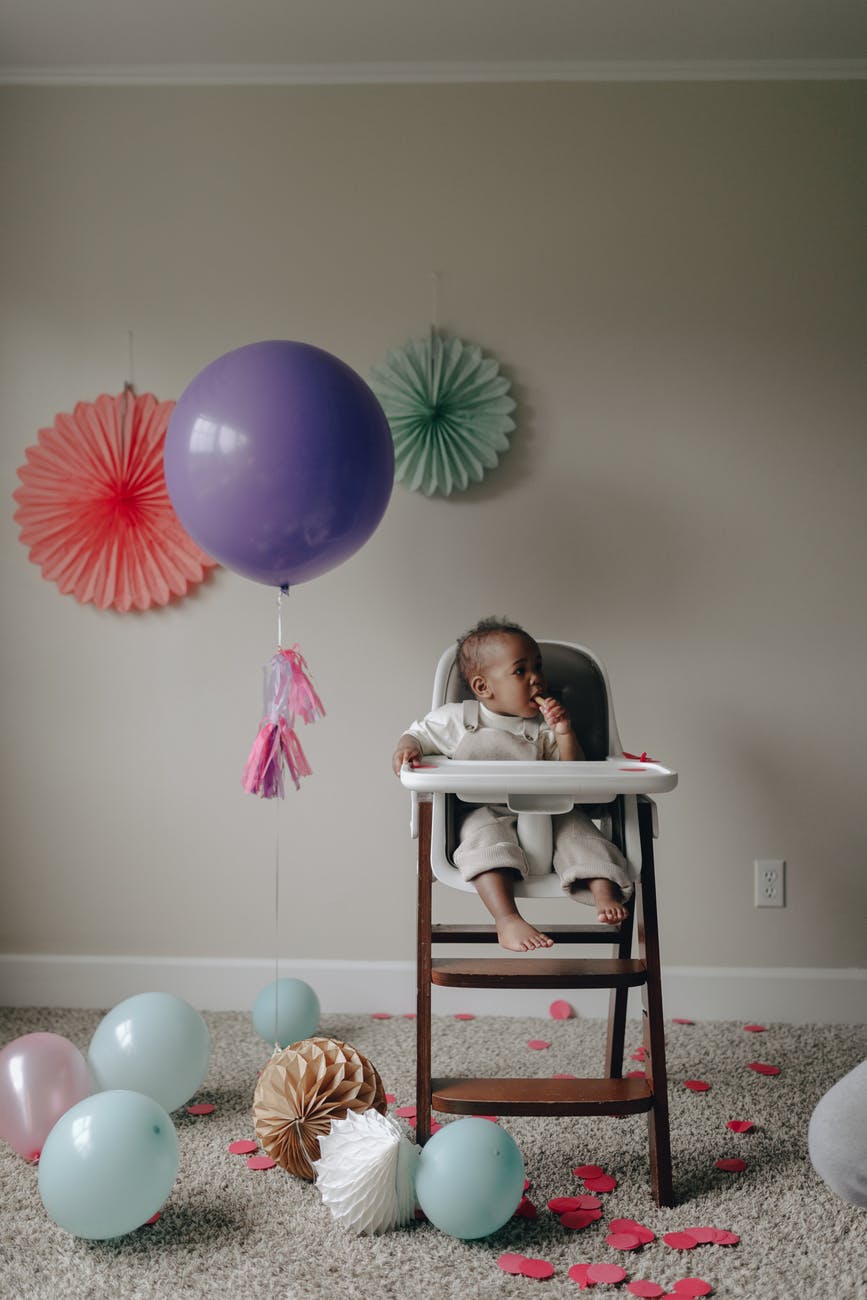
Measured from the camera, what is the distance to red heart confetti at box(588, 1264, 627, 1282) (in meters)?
1.38

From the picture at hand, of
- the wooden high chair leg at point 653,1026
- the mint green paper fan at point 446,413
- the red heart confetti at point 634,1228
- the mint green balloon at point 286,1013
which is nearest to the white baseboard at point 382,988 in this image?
the mint green balloon at point 286,1013

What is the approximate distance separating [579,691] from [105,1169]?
3.71ft

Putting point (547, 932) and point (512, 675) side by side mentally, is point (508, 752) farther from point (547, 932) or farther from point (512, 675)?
point (547, 932)

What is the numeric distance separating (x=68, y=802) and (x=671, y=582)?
60.3 inches

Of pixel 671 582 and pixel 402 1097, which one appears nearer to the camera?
pixel 402 1097

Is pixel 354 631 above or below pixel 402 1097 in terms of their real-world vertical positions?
above

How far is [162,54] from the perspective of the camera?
244 centimetres

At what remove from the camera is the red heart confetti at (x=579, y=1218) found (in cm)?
151

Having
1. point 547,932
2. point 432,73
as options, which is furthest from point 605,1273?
point 432,73

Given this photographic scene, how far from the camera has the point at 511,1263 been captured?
141cm

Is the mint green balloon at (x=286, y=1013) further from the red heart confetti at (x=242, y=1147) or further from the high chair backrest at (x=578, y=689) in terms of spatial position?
the high chair backrest at (x=578, y=689)

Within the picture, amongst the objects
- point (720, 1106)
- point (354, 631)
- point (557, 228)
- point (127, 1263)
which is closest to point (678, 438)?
point (557, 228)

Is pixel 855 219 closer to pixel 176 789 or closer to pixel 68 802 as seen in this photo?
pixel 176 789

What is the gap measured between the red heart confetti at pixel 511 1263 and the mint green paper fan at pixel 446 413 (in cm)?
156
